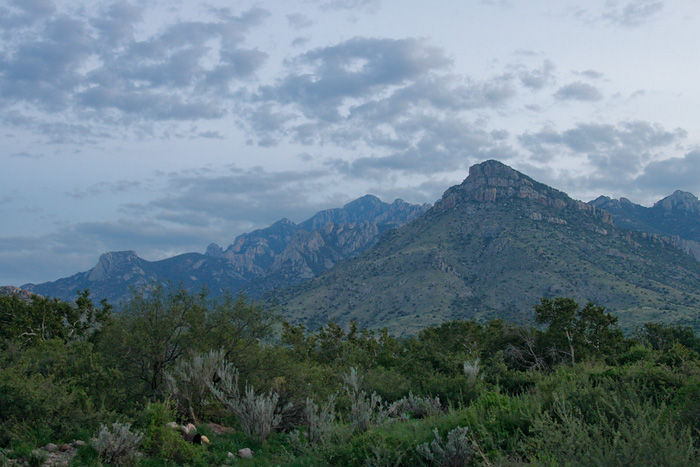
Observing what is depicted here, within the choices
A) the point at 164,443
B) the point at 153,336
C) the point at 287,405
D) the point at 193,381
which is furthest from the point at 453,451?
the point at 153,336

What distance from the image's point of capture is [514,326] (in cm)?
3281

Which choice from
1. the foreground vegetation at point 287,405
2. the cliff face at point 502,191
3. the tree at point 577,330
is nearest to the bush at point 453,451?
the foreground vegetation at point 287,405

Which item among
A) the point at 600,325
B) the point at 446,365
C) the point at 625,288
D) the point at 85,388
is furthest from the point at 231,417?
the point at 625,288

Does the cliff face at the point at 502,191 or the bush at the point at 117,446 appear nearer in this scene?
the bush at the point at 117,446

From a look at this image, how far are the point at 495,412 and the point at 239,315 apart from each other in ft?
40.5

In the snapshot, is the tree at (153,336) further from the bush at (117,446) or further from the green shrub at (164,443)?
the bush at (117,446)

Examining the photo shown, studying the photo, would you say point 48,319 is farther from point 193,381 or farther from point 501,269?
point 501,269

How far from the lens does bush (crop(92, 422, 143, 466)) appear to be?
10.7 m

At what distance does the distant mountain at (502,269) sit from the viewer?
328ft

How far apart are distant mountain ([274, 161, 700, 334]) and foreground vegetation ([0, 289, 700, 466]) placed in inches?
2917

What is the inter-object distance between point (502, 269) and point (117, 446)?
117 metres

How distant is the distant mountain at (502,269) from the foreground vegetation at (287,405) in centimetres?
7410

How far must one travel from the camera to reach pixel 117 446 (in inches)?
423

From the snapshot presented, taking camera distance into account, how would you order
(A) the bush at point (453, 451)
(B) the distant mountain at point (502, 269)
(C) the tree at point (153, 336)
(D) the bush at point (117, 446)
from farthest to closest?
(B) the distant mountain at point (502, 269)
(C) the tree at point (153, 336)
(D) the bush at point (117, 446)
(A) the bush at point (453, 451)
